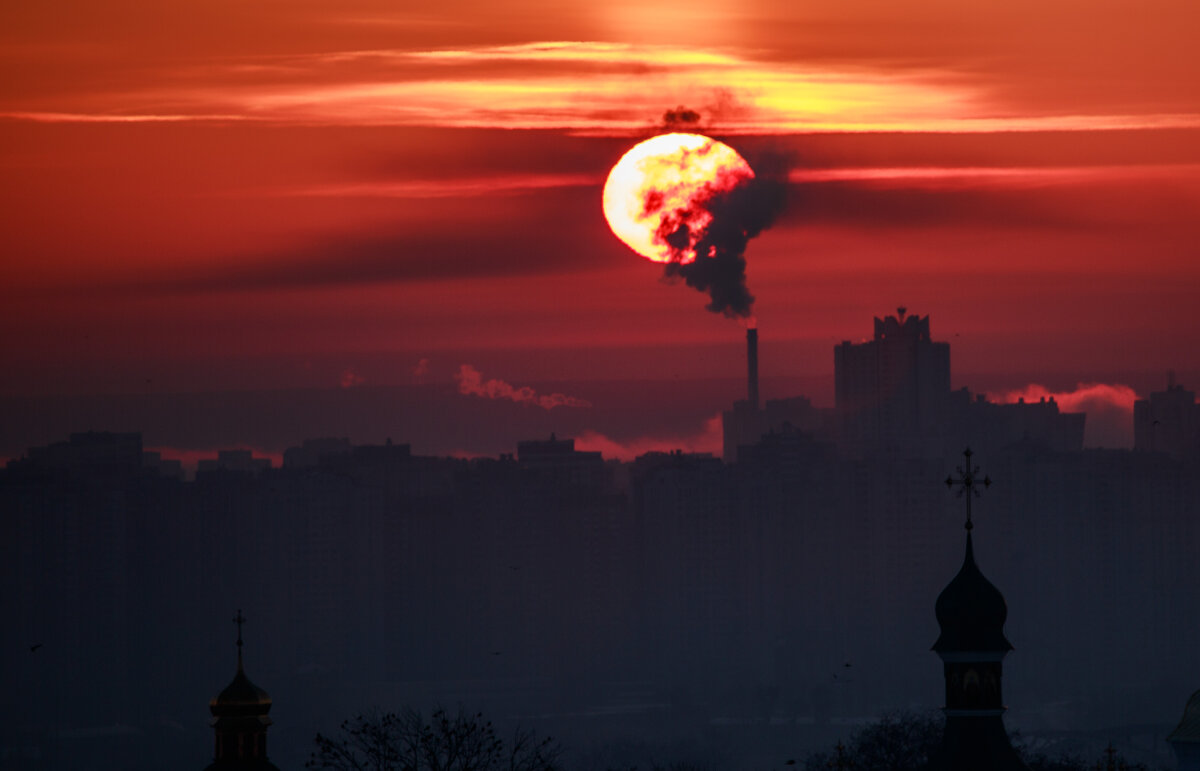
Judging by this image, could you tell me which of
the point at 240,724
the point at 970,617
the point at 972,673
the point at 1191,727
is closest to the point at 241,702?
the point at 240,724

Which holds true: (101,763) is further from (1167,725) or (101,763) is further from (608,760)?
(1167,725)

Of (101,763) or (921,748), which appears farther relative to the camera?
(101,763)

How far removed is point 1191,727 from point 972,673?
1290 centimetres

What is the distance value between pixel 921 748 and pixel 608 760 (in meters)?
73.4

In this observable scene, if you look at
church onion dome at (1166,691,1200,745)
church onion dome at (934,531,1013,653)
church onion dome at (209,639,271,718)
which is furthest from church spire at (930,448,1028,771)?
church onion dome at (209,639,271,718)

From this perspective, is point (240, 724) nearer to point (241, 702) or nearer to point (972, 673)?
point (241, 702)

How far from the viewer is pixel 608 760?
541 feet

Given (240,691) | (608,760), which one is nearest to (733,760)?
(608,760)

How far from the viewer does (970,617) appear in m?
38.6

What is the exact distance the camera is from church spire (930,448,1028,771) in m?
37.2

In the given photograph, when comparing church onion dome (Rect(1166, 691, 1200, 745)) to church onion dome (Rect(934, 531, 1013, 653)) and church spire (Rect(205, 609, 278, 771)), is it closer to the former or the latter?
church onion dome (Rect(934, 531, 1013, 653))

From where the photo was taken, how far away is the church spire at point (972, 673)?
37219 mm

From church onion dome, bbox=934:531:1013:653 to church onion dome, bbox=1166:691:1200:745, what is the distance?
38.3ft

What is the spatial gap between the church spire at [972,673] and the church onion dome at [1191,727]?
37.3 ft
